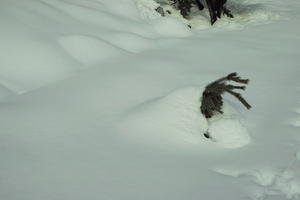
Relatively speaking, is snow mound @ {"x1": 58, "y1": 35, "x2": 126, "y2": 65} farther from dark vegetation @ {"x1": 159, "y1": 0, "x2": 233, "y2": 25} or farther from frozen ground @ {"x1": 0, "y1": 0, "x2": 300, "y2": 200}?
dark vegetation @ {"x1": 159, "y1": 0, "x2": 233, "y2": 25}

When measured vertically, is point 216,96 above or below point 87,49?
above

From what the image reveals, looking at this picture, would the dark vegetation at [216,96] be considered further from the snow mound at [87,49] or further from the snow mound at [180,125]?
the snow mound at [87,49]

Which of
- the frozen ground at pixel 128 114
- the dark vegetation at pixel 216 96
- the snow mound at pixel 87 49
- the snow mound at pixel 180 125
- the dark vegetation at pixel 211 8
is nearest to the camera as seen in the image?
the frozen ground at pixel 128 114

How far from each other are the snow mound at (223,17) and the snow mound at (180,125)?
3795 millimetres

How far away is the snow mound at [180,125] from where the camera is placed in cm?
288

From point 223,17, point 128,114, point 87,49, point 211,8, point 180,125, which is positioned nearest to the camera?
point 180,125

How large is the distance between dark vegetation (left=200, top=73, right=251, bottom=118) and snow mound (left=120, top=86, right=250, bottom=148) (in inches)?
2.3

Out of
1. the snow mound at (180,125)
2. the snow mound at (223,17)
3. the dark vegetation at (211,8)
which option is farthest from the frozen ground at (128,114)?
the dark vegetation at (211,8)

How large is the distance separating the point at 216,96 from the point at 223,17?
4986 mm

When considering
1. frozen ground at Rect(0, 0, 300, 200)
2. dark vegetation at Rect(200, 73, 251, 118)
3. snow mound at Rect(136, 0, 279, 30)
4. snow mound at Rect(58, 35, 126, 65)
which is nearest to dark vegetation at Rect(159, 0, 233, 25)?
snow mound at Rect(136, 0, 279, 30)

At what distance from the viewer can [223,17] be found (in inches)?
311

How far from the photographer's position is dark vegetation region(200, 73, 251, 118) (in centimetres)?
318

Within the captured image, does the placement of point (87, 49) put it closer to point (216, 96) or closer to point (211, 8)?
point (216, 96)

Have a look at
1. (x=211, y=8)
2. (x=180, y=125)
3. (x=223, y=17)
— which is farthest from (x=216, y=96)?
(x=223, y=17)
